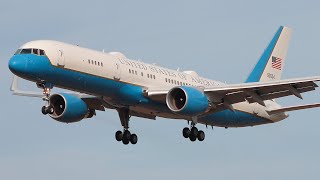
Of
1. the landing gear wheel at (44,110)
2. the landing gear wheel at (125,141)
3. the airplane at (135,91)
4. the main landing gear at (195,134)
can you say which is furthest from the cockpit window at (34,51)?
the main landing gear at (195,134)

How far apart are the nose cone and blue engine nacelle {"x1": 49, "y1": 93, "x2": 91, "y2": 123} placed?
699cm

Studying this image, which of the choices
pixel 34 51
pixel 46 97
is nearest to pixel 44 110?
pixel 46 97

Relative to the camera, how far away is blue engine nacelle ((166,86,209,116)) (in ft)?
222

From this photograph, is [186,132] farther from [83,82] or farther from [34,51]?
[34,51]

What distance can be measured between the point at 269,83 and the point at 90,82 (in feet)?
34.9

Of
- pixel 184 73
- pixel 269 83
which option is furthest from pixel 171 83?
pixel 269 83

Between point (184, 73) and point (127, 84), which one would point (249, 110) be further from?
point (127, 84)

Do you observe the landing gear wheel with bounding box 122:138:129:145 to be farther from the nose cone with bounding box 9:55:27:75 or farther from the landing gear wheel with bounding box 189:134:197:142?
the nose cone with bounding box 9:55:27:75

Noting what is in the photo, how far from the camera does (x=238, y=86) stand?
6812cm

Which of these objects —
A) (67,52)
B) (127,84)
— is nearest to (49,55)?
(67,52)

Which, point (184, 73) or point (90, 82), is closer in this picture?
point (90, 82)

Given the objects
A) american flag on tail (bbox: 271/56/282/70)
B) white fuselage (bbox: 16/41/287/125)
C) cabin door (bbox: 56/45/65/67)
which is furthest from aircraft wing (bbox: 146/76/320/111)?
american flag on tail (bbox: 271/56/282/70)

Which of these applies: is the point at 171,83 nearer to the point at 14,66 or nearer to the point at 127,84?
the point at 127,84

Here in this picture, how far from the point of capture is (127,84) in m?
68.2
